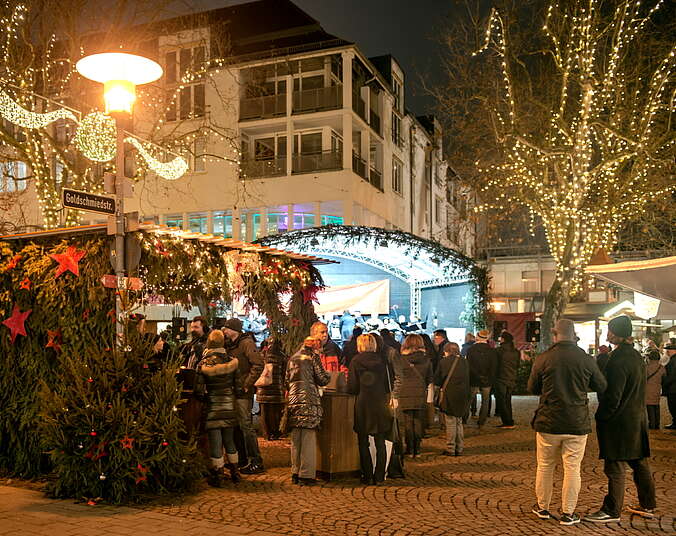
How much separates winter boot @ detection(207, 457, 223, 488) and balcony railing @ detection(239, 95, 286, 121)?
901 inches

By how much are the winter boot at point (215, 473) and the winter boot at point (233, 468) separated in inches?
6.5

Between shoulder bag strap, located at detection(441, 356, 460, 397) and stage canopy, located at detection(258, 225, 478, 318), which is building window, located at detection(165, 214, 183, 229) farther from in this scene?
shoulder bag strap, located at detection(441, 356, 460, 397)

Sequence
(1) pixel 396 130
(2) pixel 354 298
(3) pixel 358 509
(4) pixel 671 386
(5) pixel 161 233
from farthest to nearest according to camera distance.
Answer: (1) pixel 396 130, (2) pixel 354 298, (4) pixel 671 386, (5) pixel 161 233, (3) pixel 358 509

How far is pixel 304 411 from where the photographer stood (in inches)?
341

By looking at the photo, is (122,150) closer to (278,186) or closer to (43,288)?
(43,288)

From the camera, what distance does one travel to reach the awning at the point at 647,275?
33.0ft

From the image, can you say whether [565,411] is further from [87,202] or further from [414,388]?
[87,202]

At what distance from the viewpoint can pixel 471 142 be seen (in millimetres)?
24125

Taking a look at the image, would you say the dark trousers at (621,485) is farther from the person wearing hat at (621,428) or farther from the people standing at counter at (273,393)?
the people standing at counter at (273,393)

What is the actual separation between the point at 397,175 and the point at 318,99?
7.73 meters

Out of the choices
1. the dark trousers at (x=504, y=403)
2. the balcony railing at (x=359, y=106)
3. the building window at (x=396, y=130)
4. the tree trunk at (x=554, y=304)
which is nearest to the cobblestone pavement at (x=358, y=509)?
the dark trousers at (x=504, y=403)

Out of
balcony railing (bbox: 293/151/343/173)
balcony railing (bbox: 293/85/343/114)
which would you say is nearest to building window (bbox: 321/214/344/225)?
balcony railing (bbox: 293/151/343/173)

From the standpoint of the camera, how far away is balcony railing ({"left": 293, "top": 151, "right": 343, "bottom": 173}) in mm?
28906

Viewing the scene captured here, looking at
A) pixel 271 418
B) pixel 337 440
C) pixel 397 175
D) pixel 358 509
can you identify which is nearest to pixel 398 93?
pixel 397 175
